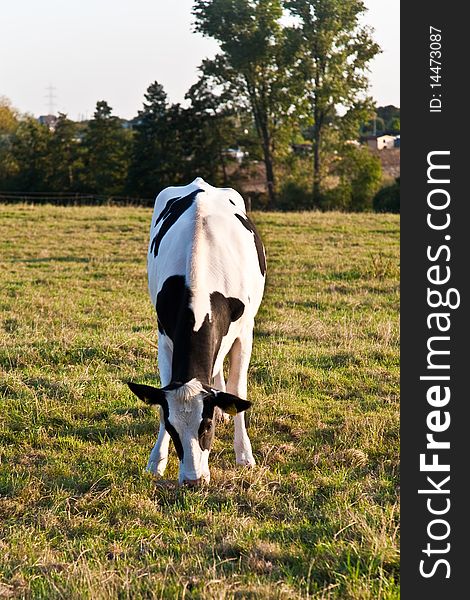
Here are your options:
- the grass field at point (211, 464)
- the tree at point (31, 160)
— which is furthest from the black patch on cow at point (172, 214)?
the tree at point (31, 160)

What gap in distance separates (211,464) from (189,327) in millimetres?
1079

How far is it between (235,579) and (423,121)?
246 centimetres

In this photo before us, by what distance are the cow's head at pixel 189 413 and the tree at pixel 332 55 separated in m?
40.0

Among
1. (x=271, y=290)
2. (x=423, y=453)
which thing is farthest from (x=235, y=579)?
(x=271, y=290)

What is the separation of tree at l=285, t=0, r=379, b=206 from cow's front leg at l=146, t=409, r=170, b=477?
3950 cm

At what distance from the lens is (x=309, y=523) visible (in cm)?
464

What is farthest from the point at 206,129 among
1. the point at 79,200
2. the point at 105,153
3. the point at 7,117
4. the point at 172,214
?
the point at 172,214

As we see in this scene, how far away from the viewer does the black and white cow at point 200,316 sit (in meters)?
4.99

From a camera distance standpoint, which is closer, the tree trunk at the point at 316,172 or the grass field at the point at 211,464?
the grass field at the point at 211,464

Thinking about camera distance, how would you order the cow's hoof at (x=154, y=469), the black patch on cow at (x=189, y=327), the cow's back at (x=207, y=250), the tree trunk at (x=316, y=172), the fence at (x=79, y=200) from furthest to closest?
1. the tree trunk at (x=316, y=172)
2. the fence at (x=79, y=200)
3. the cow's back at (x=207, y=250)
4. the cow's hoof at (x=154, y=469)
5. the black patch on cow at (x=189, y=327)

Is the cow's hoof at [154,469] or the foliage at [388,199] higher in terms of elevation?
the foliage at [388,199]

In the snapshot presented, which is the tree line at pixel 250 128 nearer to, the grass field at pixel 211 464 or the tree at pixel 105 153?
the tree at pixel 105 153

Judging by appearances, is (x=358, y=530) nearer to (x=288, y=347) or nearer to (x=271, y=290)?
(x=288, y=347)

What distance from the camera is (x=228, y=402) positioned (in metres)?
5.04
